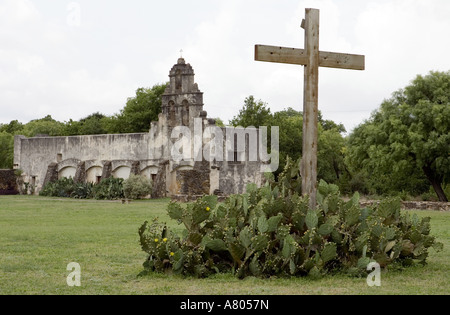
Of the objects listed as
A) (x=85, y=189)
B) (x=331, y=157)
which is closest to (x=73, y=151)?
(x=85, y=189)

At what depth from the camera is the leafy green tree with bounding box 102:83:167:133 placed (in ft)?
175

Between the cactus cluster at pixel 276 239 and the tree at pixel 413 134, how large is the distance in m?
24.0

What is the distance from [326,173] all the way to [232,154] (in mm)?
18246

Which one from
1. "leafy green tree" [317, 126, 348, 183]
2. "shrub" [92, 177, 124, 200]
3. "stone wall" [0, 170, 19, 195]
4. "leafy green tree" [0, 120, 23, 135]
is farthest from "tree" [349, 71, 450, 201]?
"leafy green tree" [0, 120, 23, 135]

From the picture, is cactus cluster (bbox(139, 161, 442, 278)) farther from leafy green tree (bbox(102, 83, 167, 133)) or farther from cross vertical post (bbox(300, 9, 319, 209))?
leafy green tree (bbox(102, 83, 167, 133))

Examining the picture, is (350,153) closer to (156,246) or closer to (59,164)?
(59,164)

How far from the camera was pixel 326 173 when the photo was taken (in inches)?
2109

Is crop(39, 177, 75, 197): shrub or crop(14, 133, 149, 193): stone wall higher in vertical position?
crop(14, 133, 149, 193): stone wall

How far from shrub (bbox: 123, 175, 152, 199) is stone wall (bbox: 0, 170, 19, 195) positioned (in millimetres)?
12215

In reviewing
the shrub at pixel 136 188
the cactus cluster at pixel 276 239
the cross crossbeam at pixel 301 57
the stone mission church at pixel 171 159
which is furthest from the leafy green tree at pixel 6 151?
the cross crossbeam at pixel 301 57

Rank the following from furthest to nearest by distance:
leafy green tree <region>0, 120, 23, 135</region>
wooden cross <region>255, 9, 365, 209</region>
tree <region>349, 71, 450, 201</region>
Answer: leafy green tree <region>0, 120, 23, 135</region> → tree <region>349, 71, 450, 201</region> → wooden cross <region>255, 9, 365, 209</region>

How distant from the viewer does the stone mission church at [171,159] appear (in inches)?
1432

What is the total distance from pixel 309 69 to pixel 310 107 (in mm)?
548

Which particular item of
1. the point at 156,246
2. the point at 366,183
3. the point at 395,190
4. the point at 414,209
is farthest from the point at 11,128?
the point at 156,246
